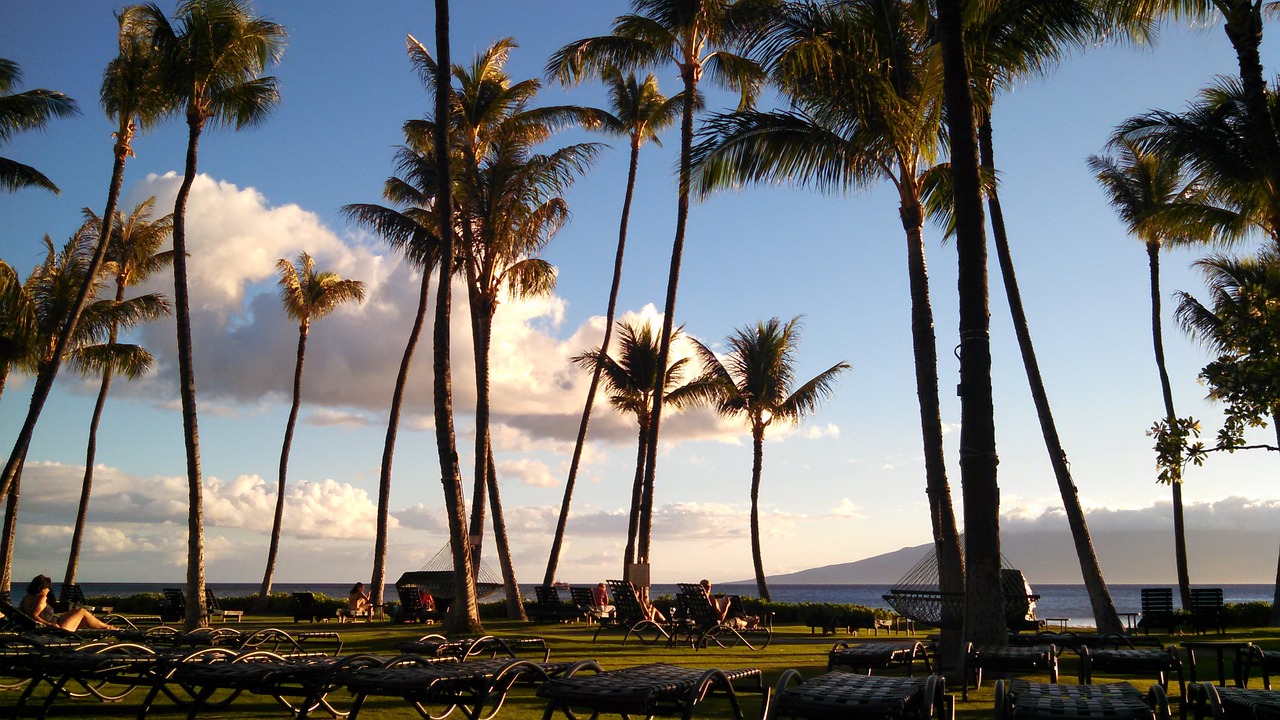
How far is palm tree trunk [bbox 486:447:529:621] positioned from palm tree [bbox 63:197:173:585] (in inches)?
447

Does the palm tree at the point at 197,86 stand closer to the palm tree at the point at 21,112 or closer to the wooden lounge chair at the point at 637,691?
the palm tree at the point at 21,112

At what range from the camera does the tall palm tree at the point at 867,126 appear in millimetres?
12000

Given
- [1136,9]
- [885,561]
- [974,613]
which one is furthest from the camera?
[885,561]

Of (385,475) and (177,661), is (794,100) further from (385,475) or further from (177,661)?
(385,475)

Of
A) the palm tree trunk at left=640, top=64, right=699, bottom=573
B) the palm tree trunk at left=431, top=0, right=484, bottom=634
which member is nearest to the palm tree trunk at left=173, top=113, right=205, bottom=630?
the palm tree trunk at left=431, top=0, right=484, bottom=634

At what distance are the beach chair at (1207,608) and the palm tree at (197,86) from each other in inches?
732

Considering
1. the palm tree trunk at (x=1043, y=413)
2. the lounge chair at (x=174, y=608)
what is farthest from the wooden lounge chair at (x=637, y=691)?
the lounge chair at (x=174, y=608)

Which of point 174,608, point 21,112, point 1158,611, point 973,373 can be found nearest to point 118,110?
point 21,112

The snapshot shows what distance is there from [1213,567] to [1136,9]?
19415cm

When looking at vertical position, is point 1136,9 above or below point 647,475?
above

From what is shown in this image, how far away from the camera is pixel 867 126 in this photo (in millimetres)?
12000

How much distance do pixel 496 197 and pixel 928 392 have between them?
10.4m

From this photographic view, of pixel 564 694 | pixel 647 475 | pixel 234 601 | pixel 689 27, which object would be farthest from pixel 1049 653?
pixel 234 601

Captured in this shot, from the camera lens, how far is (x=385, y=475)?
82.6ft
